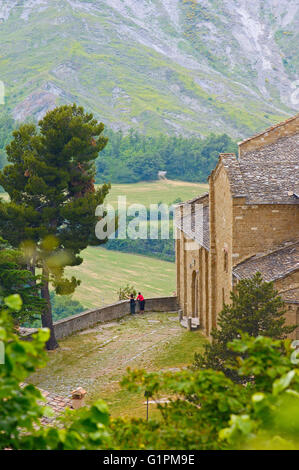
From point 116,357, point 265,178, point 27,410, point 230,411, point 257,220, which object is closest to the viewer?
point 27,410

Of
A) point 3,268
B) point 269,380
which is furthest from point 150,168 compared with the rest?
point 269,380

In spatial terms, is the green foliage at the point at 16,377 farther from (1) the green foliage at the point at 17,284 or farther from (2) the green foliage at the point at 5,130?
(2) the green foliage at the point at 5,130

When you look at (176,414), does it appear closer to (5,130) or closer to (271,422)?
(271,422)

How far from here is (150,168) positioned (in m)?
120

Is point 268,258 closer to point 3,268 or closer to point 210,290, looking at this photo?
point 210,290

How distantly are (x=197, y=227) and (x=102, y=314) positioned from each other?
6.85 m

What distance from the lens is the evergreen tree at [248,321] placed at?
1886 centimetres

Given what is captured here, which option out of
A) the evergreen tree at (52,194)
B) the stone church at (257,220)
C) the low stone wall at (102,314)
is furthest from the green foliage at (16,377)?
the low stone wall at (102,314)

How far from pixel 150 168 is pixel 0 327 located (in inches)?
4506

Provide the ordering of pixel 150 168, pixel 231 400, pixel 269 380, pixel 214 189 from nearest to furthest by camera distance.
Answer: pixel 231 400 < pixel 269 380 < pixel 214 189 < pixel 150 168

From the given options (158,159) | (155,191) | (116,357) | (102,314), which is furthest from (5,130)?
(116,357)

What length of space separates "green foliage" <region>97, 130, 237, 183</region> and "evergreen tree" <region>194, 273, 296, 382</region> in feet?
327

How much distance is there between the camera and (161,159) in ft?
405

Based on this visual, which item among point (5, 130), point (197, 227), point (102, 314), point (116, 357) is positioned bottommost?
point (116, 357)
